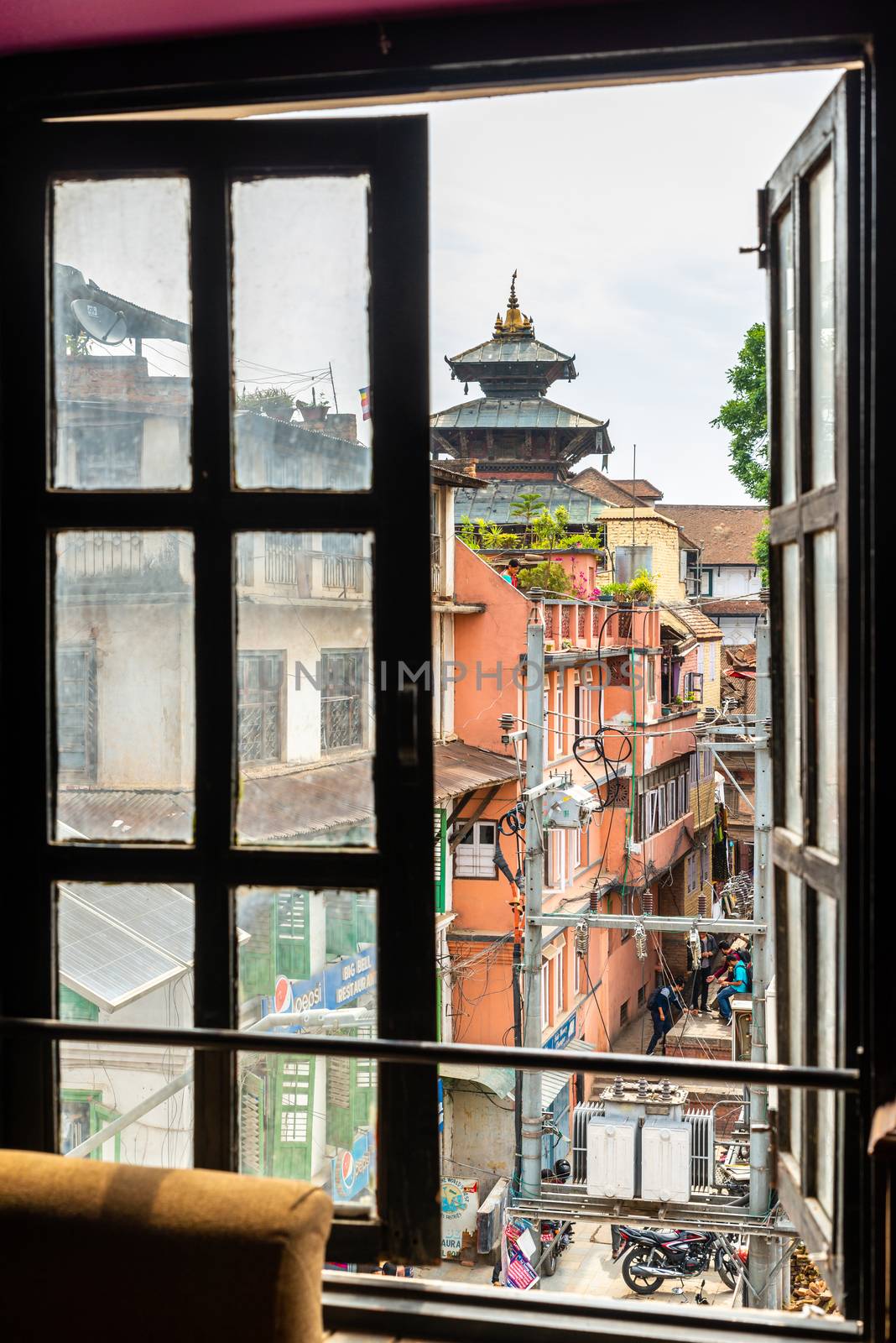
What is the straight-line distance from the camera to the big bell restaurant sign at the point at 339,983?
1439mm

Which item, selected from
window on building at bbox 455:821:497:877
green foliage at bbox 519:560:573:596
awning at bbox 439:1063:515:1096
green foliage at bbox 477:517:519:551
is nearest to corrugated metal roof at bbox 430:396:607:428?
green foliage at bbox 477:517:519:551

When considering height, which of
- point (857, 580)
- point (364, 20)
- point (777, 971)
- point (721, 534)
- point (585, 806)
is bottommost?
point (585, 806)

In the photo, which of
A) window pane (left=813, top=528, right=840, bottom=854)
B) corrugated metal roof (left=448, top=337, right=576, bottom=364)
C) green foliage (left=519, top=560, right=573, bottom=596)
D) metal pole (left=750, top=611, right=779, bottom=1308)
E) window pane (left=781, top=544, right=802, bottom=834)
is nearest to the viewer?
window pane (left=813, top=528, right=840, bottom=854)

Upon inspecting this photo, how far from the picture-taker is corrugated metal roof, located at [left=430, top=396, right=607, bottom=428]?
2242cm

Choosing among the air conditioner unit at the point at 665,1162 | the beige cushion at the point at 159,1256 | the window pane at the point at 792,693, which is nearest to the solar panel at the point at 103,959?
the beige cushion at the point at 159,1256

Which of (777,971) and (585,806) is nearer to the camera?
(777,971)

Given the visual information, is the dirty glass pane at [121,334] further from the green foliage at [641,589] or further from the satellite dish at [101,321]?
the green foliage at [641,589]

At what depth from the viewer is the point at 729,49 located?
1.34 meters

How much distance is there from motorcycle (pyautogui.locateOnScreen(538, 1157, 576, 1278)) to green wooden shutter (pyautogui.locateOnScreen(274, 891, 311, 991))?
1004 cm

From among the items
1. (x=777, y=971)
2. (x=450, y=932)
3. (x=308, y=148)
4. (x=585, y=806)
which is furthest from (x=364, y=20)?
(x=450, y=932)

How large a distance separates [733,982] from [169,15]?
13234 mm

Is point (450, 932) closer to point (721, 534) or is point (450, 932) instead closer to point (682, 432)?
point (682, 432)

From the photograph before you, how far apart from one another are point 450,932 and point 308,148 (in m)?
12.7

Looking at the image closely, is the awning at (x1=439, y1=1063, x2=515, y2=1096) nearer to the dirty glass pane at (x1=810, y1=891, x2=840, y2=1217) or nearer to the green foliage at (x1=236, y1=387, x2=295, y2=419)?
the dirty glass pane at (x1=810, y1=891, x2=840, y2=1217)
